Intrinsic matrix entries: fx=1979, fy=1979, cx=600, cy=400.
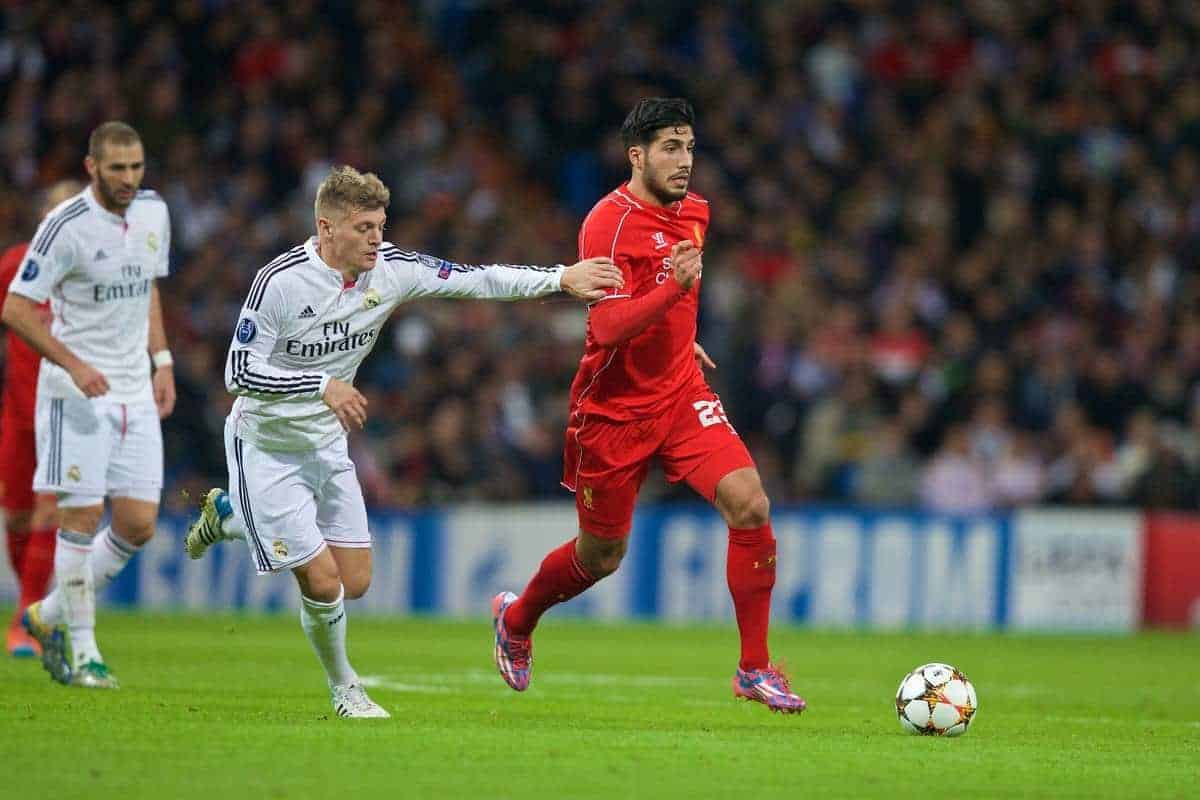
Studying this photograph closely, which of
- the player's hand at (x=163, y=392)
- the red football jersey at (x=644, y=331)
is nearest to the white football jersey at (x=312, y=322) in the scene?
the red football jersey at (x=644, y=331)

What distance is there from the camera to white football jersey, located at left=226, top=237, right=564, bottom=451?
8094 millimetres

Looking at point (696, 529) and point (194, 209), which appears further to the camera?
point (194, 209)

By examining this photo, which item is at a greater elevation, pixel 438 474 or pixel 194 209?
pixel 194 209

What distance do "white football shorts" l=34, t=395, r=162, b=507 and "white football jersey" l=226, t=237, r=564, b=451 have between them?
1.77 meters

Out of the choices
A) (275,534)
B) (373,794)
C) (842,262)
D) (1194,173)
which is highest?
(1194,173)

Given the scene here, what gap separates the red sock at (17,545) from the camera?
11.9 meters

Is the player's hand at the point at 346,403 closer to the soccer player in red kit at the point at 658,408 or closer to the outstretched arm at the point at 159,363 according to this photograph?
the soccer player in red kit at the point at 658,408

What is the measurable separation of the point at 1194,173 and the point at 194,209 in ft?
35.8

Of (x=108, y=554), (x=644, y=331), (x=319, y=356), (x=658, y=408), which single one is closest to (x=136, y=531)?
(x=108, y=554)

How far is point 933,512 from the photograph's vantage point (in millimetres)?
18250

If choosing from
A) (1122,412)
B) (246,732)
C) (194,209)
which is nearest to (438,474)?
(194,209)

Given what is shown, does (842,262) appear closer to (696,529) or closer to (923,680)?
(696,529)

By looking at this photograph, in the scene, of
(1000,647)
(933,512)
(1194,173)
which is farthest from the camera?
(1194,173)

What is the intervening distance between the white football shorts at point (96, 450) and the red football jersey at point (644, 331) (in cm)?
240
